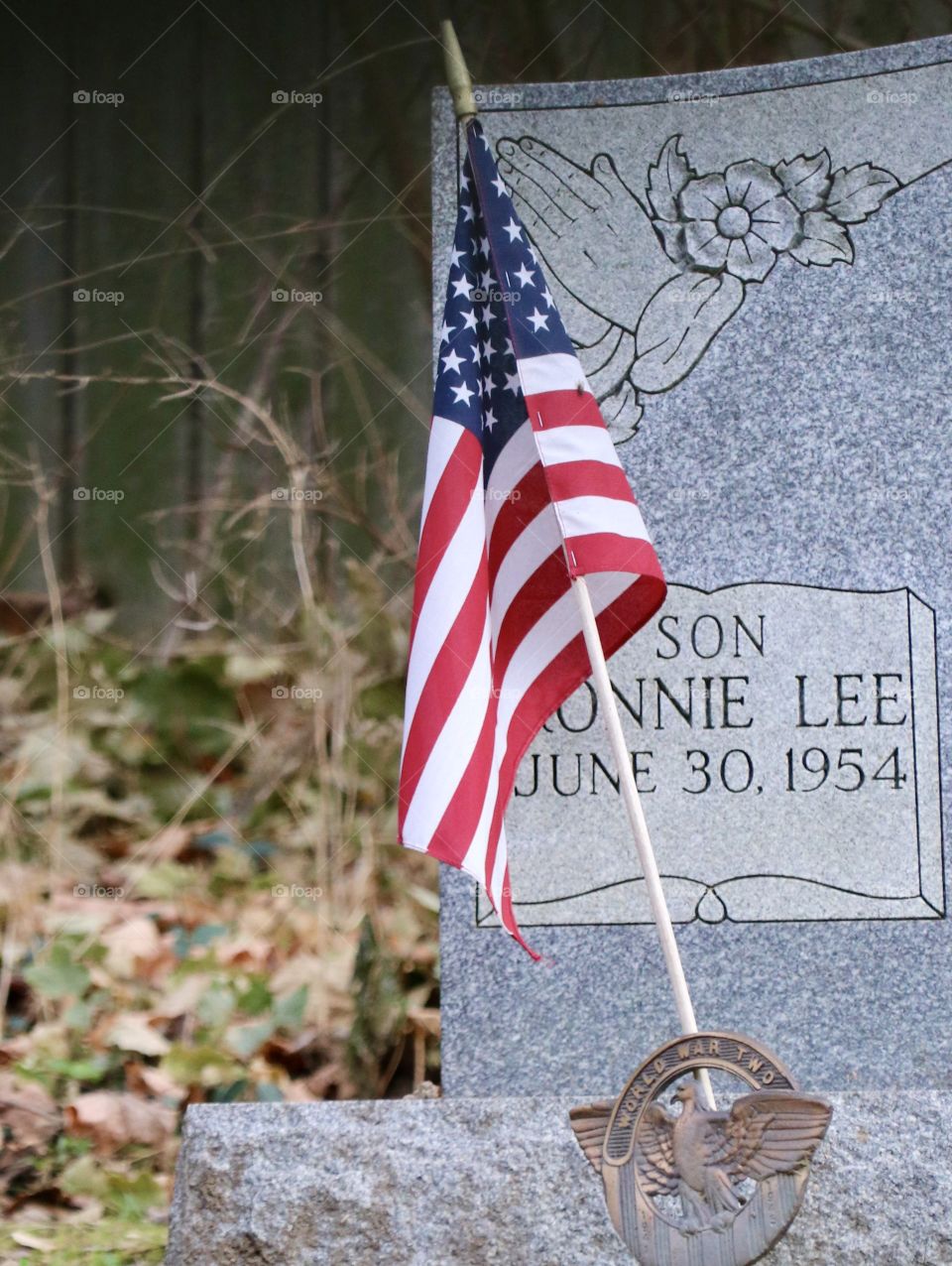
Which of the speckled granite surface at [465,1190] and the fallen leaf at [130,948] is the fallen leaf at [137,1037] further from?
the speckled granite surface at [465,1190]

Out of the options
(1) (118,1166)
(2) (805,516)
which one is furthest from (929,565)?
(1) (118,1166)

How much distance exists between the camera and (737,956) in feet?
10.8

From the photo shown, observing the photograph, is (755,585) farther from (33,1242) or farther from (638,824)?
(33,1242)

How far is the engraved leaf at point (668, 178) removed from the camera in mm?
3592

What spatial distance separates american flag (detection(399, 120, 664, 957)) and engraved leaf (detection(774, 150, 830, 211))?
31.1 inches

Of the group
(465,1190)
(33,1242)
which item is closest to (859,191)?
(465,1190)

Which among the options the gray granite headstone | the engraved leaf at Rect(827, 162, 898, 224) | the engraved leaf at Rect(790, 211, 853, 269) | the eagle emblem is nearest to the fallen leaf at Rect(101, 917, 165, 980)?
the gray granite headstone

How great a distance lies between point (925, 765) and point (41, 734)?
11.3 feet

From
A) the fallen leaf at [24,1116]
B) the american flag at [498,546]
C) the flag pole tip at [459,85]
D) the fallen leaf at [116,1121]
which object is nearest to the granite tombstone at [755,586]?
Answer: the american flag at [498,546]

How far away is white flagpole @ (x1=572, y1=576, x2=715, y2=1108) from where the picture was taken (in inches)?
106

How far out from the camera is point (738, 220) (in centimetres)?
356

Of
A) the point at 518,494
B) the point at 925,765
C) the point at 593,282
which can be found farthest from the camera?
the point at 593,282

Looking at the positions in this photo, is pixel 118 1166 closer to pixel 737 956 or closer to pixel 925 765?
pixel 737 956

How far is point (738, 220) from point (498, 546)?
3.54 ft
